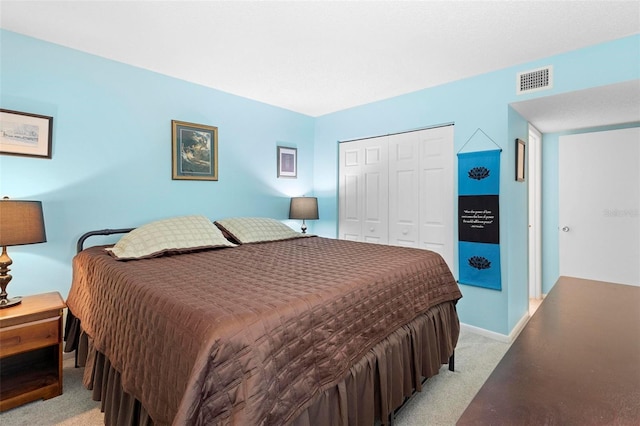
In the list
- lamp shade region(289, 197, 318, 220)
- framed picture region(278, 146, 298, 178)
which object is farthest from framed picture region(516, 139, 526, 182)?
framed picture region(278, 146, 298, 178)

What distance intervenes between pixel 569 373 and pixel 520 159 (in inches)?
111

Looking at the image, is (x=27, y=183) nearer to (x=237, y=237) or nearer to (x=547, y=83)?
(x=237, y=237)

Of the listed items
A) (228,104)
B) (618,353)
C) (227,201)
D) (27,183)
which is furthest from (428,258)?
(27,183)

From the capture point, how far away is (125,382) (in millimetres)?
1407

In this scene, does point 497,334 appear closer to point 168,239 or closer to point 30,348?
point 168,239

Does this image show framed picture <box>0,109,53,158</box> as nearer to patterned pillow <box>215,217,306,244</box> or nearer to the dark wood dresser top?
patterned pillow <box>215,217,306,244</box>

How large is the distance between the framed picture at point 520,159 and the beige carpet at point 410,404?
1.76 m

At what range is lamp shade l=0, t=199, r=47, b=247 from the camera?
6.08ft

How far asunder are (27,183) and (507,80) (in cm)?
398

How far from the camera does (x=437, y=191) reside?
337 centimetres

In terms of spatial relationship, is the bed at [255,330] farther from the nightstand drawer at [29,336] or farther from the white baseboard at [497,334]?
the white baseboard at [497,334]

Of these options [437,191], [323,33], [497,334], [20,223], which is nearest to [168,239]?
[20,223]

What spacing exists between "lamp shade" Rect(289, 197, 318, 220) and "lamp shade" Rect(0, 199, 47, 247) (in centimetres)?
245

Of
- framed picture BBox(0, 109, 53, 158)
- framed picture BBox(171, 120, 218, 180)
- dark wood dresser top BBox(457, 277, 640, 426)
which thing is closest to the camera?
dark wood dresser top BBox(457, 277, 640, 426)
